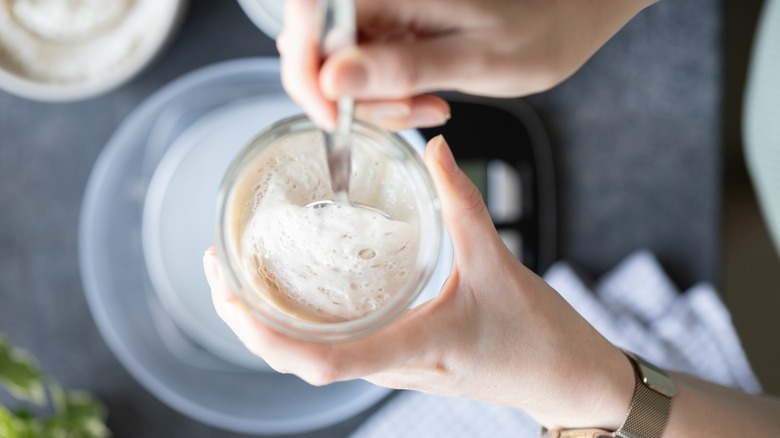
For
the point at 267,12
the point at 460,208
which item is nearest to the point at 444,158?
the point at 460,208

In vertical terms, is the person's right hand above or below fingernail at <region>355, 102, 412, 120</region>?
above

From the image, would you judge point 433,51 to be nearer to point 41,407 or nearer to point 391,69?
point 391,69

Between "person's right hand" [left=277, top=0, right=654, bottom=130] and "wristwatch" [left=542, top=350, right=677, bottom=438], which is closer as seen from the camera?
"person's right hand" [left=277, top=0, right=654, bottom=130]

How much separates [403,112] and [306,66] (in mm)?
66

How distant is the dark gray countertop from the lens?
0.73m

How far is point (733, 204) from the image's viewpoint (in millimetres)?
1123

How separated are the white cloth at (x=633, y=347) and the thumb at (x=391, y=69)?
0.36 m

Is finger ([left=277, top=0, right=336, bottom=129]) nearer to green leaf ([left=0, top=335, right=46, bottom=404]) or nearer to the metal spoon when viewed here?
the metal spoon

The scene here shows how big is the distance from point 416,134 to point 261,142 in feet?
0.84

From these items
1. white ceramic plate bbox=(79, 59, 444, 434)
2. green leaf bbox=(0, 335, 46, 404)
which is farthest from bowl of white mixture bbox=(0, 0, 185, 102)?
green leaf bbox=(0, 335, 46, 404)

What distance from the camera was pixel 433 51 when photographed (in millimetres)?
427

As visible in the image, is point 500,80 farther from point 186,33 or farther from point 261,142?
point 186,33

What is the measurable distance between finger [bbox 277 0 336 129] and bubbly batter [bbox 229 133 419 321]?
2.2 inches

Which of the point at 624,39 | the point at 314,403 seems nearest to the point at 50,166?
the point at 314,403
